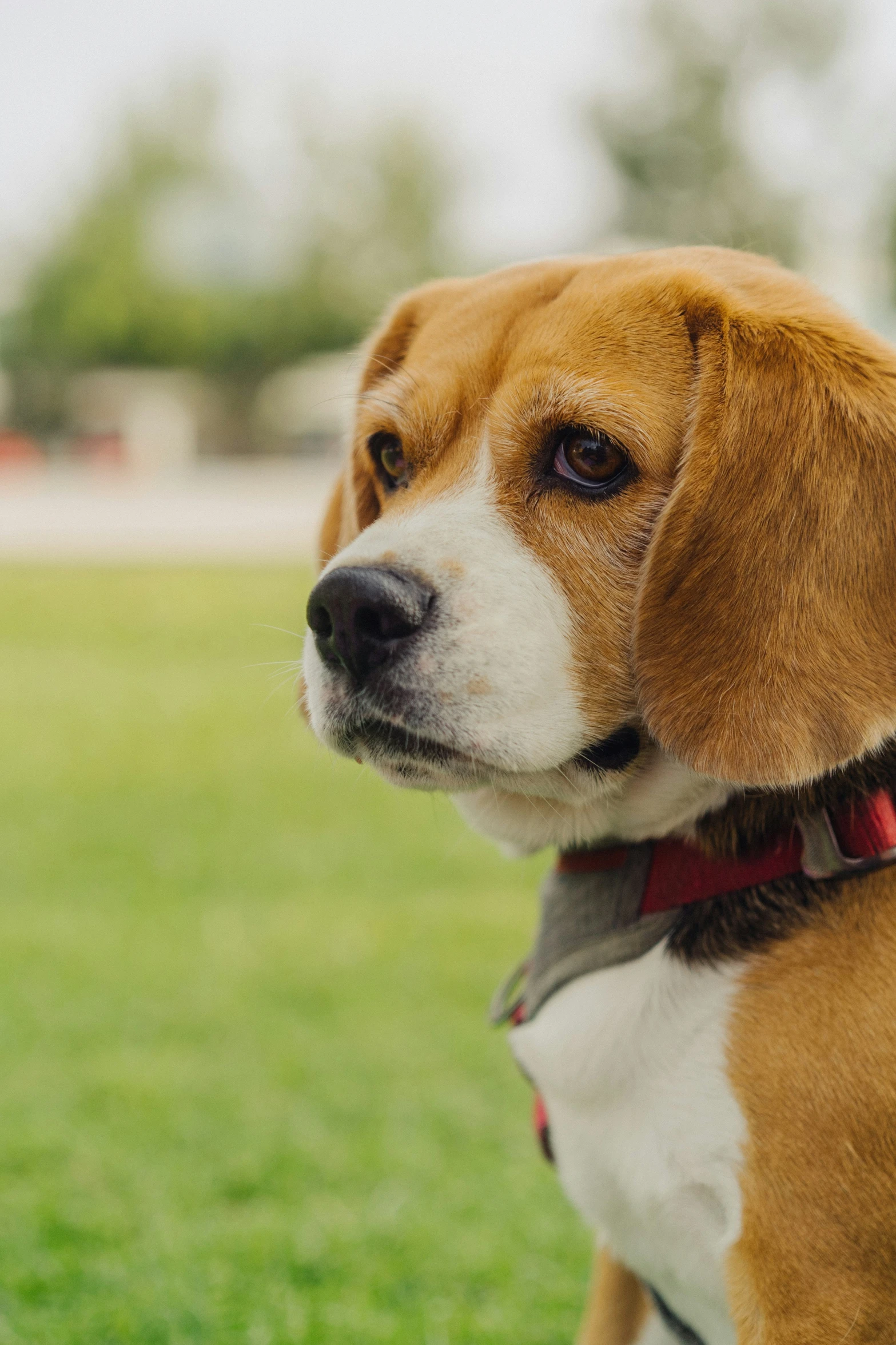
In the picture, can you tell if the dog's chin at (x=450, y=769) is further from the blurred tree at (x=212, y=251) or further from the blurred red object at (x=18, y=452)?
the blurred tree at (x=212, y=251)

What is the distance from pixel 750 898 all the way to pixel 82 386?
2548 inches

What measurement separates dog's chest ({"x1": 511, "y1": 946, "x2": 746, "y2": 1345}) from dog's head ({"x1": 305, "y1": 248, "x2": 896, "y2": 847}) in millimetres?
293

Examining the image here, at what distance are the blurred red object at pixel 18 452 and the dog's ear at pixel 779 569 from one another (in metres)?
47.5

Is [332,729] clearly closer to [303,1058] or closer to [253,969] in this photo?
[303,1058]

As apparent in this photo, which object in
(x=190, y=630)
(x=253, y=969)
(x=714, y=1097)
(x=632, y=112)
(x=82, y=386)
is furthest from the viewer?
(x=82, y=386)

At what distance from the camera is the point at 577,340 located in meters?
2.31

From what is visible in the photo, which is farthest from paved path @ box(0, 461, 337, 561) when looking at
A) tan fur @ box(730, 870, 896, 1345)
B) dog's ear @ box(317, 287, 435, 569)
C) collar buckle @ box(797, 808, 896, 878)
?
tan fur @ box(730, 870, 896, 1345)

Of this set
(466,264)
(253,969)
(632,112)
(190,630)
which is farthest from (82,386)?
(253,969)

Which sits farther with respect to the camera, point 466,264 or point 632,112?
point 466,264

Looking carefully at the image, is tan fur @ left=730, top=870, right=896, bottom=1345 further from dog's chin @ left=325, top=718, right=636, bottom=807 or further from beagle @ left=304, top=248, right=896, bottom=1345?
dog's chin @ left=325, top=718, right=636, bottom=807

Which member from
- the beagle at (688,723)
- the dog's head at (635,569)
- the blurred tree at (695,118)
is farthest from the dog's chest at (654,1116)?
the blurred tree at (695,118)

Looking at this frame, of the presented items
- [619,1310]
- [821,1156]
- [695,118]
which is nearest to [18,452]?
[695,118]

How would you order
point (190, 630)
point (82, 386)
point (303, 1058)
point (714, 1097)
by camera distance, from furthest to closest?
point (82, 386) < point (190, 630) < point (303, 1058) < point (714, 1097)

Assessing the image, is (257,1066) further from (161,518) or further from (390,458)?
(161,518)
